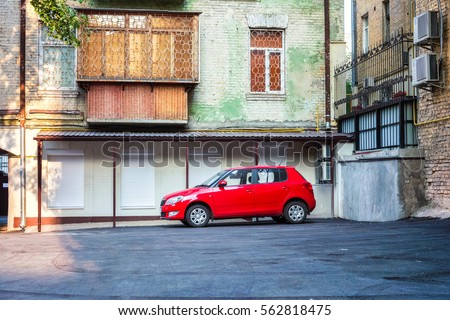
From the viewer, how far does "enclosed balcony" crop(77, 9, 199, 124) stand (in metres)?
20.8

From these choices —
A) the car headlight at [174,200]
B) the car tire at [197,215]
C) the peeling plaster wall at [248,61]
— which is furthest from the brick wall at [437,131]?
the car headlight at [174,200]

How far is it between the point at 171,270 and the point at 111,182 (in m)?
12.7

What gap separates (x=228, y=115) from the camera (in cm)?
2247

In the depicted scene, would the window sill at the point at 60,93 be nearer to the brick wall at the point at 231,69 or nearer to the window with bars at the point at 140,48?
the brick wall at the point at 231,69

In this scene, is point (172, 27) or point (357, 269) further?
point (172, 27)

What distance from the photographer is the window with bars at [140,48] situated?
20.8 metres

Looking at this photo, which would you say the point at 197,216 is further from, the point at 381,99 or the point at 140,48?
the point at 381,99

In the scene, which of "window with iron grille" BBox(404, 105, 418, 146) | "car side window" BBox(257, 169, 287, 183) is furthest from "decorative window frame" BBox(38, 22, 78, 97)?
"window with iron grille" BBox(404, 105, 418, 146)

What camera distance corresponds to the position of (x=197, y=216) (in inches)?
723

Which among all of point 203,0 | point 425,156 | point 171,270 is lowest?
point 171,270

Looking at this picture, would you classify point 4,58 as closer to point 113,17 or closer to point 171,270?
point 113,17

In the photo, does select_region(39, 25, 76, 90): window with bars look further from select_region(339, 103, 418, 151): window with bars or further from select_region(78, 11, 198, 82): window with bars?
select_region(339, 103, 418, 151): window with bars

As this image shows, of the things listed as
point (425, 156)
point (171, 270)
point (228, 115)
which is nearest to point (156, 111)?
point (228, 115)

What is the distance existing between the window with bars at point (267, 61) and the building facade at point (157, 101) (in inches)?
1.3
